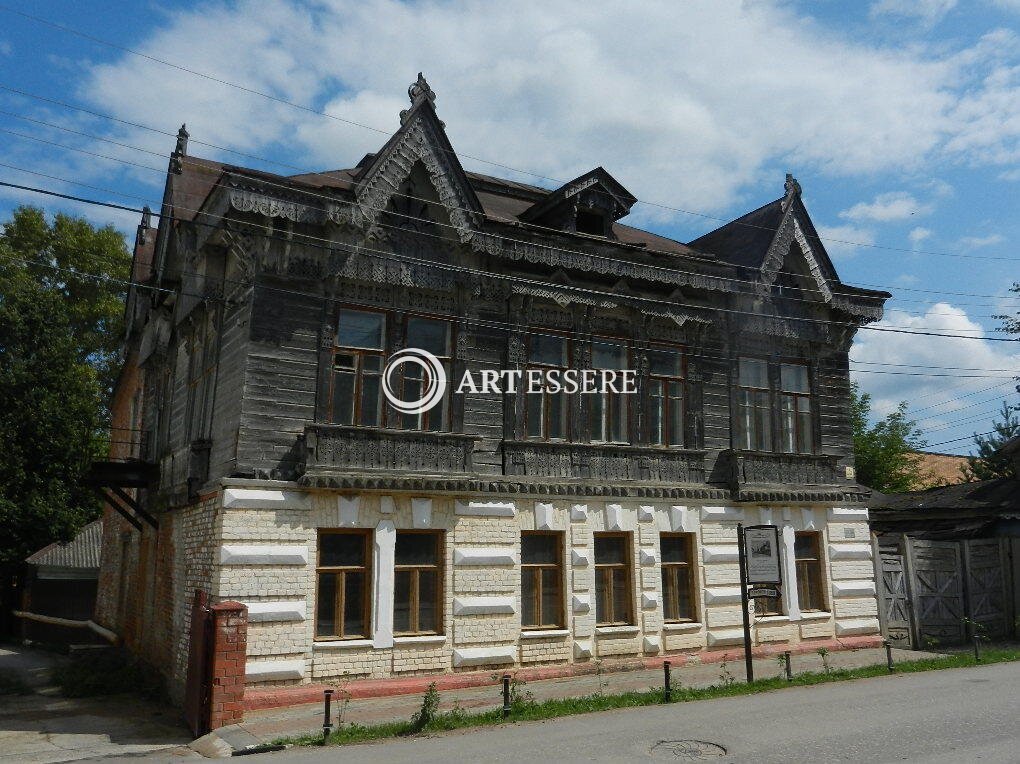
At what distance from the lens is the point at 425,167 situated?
16.0m

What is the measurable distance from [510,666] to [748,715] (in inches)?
187

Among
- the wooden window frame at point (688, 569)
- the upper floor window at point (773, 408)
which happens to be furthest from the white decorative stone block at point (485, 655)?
the upper floor window at point (773, 408)

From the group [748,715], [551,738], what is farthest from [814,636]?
[551,738]

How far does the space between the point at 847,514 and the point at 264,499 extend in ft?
45.8

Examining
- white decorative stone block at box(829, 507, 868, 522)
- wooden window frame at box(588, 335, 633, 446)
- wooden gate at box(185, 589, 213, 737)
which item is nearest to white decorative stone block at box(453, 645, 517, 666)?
wooden gate at box(185, 589, 213, 737)

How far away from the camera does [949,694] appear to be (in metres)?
13.5

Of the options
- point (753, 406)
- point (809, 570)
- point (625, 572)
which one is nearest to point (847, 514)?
point (809, 570)

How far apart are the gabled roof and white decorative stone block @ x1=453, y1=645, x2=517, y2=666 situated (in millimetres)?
19049

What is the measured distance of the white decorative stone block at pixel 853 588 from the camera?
19594mm

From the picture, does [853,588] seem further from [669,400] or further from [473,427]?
[473,427]

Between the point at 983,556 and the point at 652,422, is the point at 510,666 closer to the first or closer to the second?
the point at 652,422

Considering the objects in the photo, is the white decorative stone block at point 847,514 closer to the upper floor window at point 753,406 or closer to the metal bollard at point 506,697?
the upper floor window at point 753,406

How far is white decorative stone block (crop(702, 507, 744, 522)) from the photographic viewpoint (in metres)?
18.1

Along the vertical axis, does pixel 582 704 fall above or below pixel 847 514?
below
